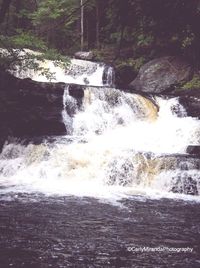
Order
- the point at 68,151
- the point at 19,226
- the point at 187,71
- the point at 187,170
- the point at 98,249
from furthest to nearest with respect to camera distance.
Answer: the point at 187,71 < the point at 68,151 < the point at 187,170 < the point at 19,226 < the point at 98,249

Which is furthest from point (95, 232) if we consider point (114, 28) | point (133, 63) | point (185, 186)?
point (133, 63)

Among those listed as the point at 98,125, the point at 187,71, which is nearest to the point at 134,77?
the point at 187,71

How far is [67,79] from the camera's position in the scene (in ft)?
82.3

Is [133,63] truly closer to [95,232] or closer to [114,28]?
[95,232]

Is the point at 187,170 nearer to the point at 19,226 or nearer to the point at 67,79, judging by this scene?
the point at 19,226

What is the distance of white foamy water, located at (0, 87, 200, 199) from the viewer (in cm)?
1212

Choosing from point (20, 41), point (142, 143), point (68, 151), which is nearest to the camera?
point (20, 41)

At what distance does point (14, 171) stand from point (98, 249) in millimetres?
8231

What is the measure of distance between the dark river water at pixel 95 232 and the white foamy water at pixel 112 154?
1.47 m

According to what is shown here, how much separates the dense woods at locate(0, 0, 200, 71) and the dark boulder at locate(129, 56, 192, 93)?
0.78 metres

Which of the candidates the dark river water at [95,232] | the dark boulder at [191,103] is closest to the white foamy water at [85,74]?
the dark boulder at [191,103]

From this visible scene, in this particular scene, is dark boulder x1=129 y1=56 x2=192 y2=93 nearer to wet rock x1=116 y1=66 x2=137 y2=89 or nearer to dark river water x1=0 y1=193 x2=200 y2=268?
wet rock x1=116 y1=66 x2=137 y2=89

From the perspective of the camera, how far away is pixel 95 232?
7.45m

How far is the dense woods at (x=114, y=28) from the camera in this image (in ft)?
14.0
